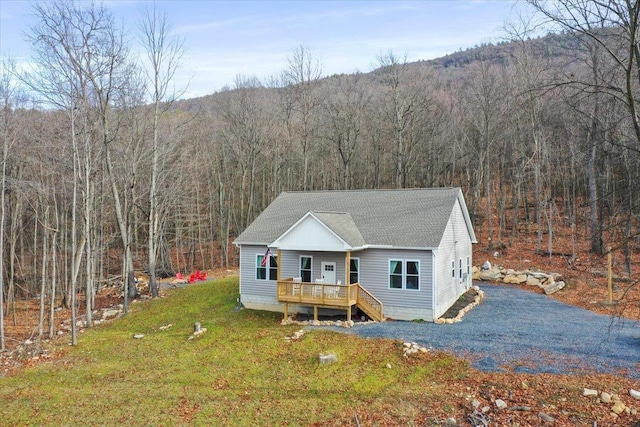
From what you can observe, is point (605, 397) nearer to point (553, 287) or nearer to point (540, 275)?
point (553, 287)

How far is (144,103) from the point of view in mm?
26766

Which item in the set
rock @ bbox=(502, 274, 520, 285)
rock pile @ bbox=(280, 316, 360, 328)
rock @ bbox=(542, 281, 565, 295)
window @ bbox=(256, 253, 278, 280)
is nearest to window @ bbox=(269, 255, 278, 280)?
window @ bbox=(256, 253, 278, 280)

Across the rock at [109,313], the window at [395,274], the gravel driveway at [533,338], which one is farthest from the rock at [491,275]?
the rock at [109,313]

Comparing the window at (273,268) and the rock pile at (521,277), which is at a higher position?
the window at (273,268)

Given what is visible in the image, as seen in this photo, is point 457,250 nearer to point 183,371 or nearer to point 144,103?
point 183,371

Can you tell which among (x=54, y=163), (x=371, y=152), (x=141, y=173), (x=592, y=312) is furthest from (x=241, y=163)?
(x=592, y=312)

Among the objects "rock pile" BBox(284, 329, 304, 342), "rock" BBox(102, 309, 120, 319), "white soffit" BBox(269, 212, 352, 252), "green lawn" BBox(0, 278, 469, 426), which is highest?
"white soffit" BBox(269, 212, 352, 252)

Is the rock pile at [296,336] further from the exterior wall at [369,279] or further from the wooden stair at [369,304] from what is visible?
the exterior wall at [369,279]

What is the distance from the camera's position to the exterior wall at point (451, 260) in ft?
59.2

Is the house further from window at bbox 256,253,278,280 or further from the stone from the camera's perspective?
the stone

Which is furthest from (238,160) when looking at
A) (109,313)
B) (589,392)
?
(589,392)

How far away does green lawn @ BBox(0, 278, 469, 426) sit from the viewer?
1031cm

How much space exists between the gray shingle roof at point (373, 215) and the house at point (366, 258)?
5 cm

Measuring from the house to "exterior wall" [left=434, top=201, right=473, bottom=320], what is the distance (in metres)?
0.04
